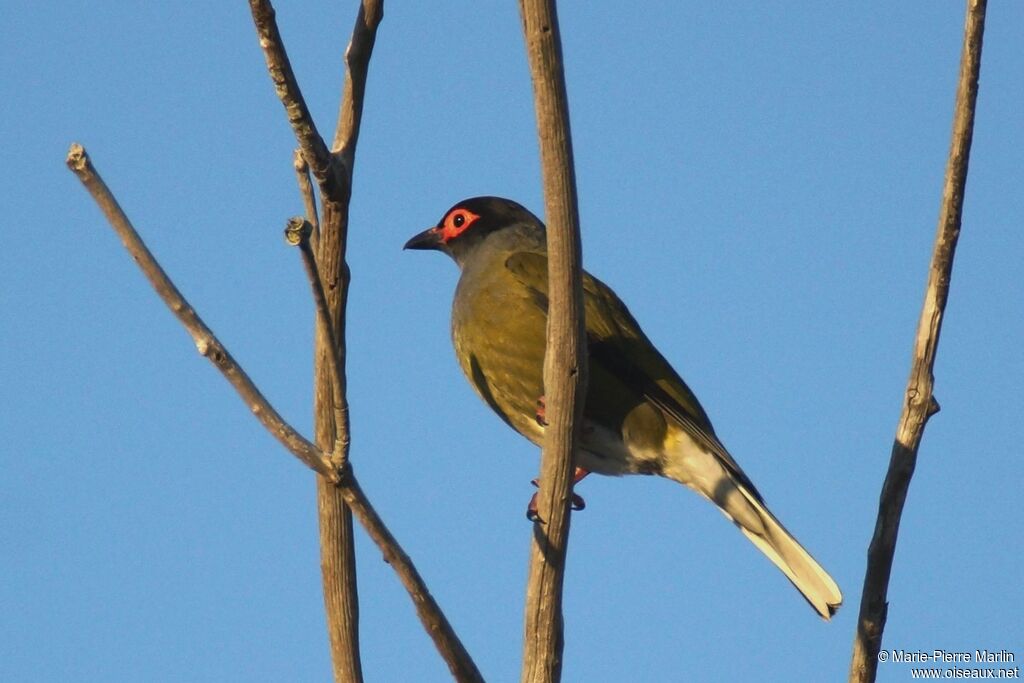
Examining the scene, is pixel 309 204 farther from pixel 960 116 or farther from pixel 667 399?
pixel 667 399

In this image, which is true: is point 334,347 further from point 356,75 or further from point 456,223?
point 456,223

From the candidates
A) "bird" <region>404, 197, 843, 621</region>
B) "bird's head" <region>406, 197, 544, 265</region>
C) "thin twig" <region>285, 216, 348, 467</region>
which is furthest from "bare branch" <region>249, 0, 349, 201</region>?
"bird's head" <region>406, 197, 544, 265</region>

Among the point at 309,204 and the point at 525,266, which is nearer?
the point at 309,204

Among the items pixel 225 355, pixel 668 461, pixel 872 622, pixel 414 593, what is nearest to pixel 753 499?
pixel 668 461

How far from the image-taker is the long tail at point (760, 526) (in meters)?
4.66

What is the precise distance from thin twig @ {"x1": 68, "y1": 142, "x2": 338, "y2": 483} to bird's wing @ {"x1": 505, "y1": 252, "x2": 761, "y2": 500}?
2.55 m

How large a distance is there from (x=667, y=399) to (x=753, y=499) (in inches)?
23.3

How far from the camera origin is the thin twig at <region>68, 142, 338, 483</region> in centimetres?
262

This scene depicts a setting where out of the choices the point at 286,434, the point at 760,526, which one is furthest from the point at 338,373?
the point at 760,526

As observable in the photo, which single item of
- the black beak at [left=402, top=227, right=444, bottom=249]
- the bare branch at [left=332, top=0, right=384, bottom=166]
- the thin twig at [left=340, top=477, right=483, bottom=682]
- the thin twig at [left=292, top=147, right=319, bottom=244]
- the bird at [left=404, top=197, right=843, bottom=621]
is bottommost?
the thin twig at [left=340, top=477, right=483, bottom=682]

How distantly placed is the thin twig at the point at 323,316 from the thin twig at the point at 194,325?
6cm

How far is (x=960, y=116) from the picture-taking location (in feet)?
9.66

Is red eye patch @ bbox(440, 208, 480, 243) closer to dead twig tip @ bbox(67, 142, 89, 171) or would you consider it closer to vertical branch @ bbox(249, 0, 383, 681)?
vertical branch @ bbox(249, 0, 383, 681)

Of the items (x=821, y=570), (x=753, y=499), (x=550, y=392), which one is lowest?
(x=550, y=392)
